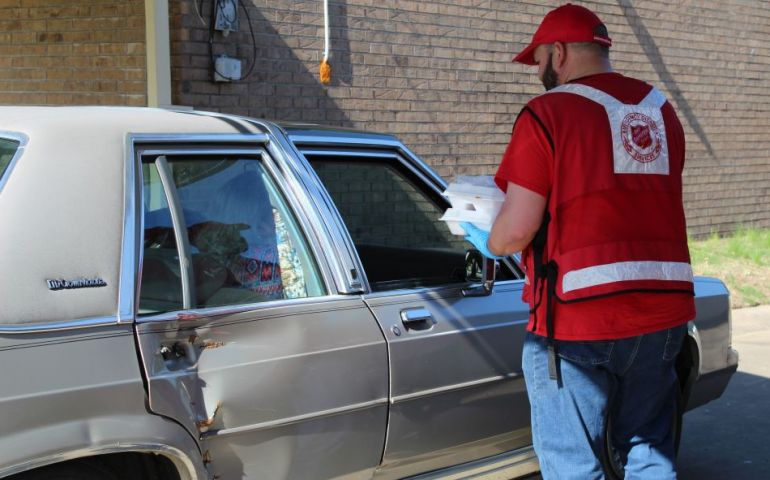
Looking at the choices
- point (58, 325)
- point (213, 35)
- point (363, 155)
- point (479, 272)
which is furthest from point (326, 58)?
point (58, 325)

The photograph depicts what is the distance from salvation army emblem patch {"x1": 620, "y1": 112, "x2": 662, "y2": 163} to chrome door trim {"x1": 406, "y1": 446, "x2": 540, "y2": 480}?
132cm

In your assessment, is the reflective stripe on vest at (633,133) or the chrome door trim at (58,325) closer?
the chrome door trim at (58,325)

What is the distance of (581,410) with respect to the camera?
116 inches

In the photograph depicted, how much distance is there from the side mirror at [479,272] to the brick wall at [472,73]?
4.36 m

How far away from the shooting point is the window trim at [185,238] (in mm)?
2775

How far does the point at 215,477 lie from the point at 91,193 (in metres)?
0.90

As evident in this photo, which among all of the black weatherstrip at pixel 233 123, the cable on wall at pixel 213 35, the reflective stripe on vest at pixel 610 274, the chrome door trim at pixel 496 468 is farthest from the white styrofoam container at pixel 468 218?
the cable on wall at pixel 213 35

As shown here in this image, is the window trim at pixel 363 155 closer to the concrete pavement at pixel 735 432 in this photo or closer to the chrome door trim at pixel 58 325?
the chrome door trim at pixel 58 325

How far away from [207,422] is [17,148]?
95 cm

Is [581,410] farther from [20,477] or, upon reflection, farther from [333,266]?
[20,477]

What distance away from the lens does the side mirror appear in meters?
3.58

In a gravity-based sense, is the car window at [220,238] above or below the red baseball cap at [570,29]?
below

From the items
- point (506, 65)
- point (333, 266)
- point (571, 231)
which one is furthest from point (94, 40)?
point (571, 231)

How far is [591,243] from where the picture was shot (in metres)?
2.84
